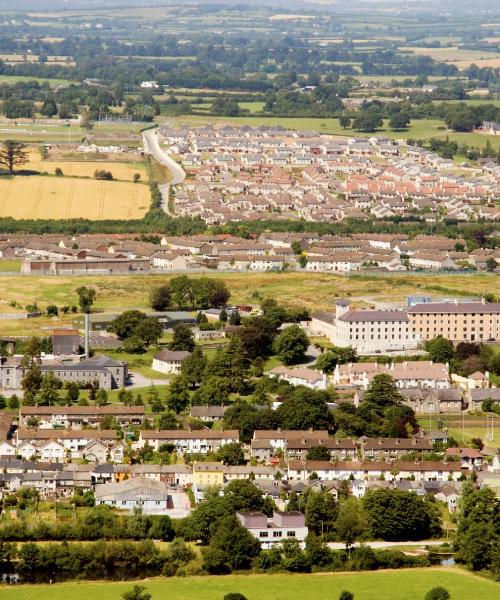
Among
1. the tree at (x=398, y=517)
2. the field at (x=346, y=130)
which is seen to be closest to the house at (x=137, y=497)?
the tree at (x=398, y=517)

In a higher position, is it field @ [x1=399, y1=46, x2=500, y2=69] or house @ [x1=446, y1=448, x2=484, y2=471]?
field @ [x1=399, y1=46, x2=500, y2=69]

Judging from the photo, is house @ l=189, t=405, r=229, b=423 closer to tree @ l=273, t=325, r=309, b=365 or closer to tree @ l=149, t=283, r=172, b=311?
tree @ l=273, t=325, r=309, b=365

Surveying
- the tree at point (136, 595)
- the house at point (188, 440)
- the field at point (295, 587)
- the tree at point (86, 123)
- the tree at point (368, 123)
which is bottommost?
the tree at point (136, 595)

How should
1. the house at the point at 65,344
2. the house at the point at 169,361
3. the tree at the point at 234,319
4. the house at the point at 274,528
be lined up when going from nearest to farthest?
the house at the point at 274,528 < the house at the point at 169,361 < the house at the point at 65,344 < the tree at the point at 234,319

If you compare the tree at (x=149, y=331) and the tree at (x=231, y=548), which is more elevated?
the tree at (x=149, y=331)

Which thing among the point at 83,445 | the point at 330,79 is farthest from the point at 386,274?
the point at 330,79

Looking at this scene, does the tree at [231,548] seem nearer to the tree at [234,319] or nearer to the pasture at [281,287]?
the tree at [234,319]

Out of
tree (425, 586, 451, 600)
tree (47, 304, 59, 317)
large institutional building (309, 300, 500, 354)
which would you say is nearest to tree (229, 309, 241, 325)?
large institutional building (309, 300, 500, 354)

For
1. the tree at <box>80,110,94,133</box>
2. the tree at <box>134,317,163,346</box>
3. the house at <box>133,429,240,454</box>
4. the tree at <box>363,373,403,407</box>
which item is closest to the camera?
the house at <box>133,429,240,454</box>
